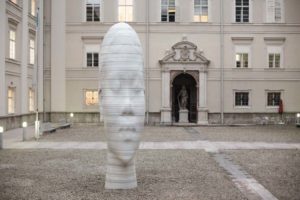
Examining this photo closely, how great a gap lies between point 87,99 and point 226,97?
957cm

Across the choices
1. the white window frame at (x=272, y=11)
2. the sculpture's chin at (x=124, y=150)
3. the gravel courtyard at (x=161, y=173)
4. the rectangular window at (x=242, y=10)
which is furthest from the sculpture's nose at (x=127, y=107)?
the white window frame at (x=272, y=11)

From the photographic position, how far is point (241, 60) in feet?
117

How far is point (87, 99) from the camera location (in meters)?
35.4

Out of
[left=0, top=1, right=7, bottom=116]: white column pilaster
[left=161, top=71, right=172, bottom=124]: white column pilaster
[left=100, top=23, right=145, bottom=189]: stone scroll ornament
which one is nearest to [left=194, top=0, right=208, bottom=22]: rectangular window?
[left=161, top=71, right=172, bottom=124]: white column pilaster

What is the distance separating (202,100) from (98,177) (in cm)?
2339

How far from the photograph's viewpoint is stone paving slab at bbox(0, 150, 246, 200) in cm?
1027

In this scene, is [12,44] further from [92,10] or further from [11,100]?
[92,10]

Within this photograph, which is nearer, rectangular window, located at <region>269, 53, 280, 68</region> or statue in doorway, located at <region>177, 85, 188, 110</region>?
statue in doorway, located at <region>177, 85, 188, 110</region>

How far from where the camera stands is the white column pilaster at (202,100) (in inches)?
1373

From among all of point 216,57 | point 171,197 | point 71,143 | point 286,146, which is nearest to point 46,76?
point 216,57

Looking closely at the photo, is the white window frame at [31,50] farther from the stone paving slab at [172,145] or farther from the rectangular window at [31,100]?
the stone paving slab at [172,145]

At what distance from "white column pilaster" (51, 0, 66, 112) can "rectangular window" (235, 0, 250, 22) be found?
1194 centimetres

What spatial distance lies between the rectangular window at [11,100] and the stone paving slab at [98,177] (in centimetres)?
1110

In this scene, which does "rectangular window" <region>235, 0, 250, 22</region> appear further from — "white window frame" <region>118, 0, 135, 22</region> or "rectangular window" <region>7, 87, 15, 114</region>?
"rectangular window" <region>7, 87, 15, 114</region>
